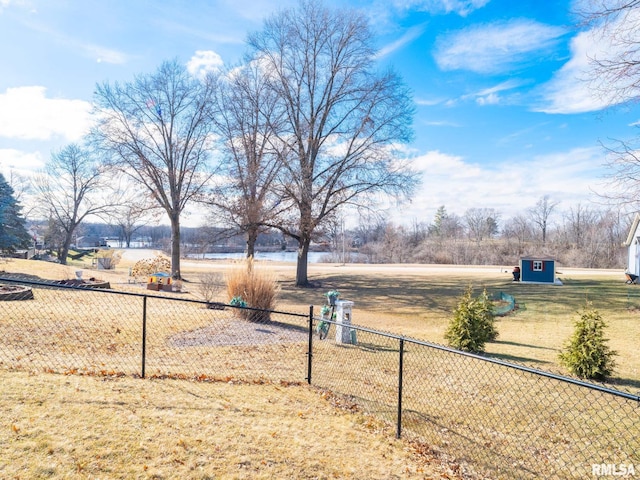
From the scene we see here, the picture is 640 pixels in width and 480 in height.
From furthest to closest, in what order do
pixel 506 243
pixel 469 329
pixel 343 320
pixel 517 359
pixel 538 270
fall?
pixel 506 243
pixel 538 270
pixel 343 320
pixel 469 329
pixel 517 359

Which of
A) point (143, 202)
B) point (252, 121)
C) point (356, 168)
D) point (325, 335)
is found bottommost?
point (325, 335)

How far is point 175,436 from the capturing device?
345 cm

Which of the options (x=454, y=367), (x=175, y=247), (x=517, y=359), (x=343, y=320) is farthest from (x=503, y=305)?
(x=175, y=247)

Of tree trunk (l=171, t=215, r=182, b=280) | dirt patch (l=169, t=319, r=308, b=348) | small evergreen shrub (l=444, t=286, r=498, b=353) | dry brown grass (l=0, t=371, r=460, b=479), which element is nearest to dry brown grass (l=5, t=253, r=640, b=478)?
dirt patch (l=169, t=319, r=308, b=348)

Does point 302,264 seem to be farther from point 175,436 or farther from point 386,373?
point 175,436

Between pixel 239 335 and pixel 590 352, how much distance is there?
21.5 ft

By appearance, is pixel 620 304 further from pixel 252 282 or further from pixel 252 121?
pixel 252 121

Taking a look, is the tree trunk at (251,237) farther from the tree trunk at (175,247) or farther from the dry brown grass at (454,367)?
the dry brown grass at (454,367)

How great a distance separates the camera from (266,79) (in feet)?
74.6

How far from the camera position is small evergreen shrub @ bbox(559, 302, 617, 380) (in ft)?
20.4

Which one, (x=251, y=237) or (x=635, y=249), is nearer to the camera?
(x=635, y=249)

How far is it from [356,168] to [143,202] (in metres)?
12.6

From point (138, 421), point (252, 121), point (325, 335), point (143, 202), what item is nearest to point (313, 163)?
point (252, 121)

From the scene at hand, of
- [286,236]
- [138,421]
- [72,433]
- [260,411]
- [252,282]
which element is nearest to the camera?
[72,433]
